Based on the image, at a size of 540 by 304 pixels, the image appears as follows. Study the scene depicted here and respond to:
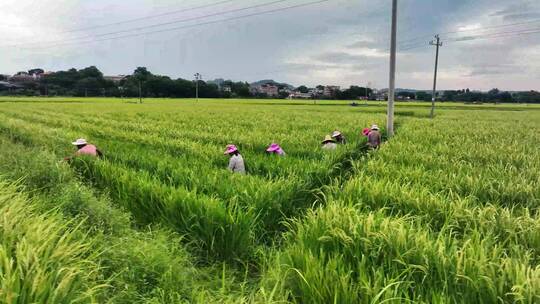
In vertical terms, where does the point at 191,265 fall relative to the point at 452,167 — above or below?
below

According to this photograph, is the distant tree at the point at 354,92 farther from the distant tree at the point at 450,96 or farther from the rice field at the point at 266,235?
the rice field at the point at 266,235

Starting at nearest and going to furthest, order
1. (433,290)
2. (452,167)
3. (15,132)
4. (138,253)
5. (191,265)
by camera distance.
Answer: (433,290) < (138,253) < (191,265) < (452,167) < (15,132)

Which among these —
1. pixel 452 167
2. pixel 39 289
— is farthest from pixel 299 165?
pixel 39 289

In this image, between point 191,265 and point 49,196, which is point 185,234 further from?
point 49,196

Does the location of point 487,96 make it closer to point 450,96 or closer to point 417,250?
point 450,96

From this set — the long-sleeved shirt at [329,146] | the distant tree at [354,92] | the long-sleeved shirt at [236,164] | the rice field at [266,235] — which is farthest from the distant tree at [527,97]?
the long-sleeved shirt at [236,164]

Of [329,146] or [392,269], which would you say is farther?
[329,146]

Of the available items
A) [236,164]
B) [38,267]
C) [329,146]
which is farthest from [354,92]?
[38,267]

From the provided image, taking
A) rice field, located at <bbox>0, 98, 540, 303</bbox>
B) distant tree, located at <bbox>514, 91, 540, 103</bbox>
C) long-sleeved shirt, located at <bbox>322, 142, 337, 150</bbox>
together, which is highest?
distant tree, located at <bbox>514, 91, 540, 103</bbox>

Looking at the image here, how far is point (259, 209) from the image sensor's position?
510 centimetres

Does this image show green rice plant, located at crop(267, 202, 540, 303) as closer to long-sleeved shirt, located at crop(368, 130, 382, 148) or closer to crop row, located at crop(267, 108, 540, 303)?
crop row, located at crop(267, 108, 540, 303)

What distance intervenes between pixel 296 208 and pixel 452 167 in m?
3.63

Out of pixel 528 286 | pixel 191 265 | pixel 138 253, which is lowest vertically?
pixel 191 265

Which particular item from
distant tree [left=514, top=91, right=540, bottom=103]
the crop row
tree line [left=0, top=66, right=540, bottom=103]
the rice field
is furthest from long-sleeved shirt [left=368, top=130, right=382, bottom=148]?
distant tree [left=514, top=91, right=540, bottom=103]
